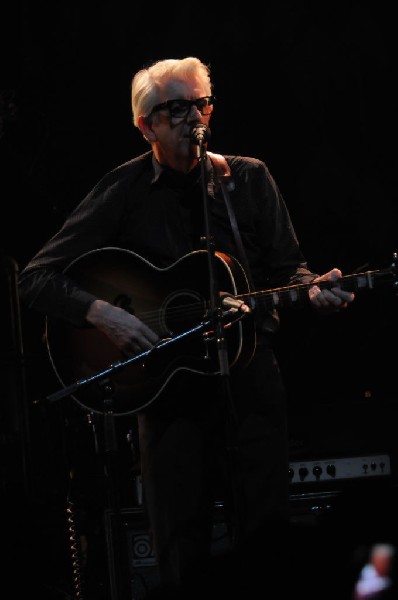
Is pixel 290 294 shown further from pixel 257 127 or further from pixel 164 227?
pixel 257 127

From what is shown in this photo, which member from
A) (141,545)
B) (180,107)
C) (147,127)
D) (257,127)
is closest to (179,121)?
(180,107)

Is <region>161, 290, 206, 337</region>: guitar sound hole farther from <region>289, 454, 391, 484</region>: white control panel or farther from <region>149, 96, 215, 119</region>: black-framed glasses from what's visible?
<region>289, 454, 391, 484</region>: white control panel

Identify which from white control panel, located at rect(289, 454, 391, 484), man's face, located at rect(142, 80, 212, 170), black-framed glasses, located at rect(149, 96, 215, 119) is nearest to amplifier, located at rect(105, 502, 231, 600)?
white control panel, located at rect(289, 454, 391, 484)

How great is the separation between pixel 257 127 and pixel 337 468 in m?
2.01

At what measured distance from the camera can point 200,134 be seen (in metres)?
3.26

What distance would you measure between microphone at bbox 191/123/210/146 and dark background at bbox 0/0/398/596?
6.69 ft

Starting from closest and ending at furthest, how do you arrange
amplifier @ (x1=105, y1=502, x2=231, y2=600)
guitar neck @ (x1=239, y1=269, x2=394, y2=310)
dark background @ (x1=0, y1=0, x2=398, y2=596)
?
1. guitar neck @ (x1=239, y1=269, x2=394, y2=310)
2. amplifier @ (x1=105, y1=502, x2=231, y2=600)
3. dark background @ (x1=0, y1=0, x2=398, y2=596)

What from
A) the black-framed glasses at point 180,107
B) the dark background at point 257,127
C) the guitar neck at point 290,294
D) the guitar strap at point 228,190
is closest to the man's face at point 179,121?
the black-framed glasses at point 180,107

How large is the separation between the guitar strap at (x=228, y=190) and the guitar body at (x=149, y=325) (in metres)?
0.05

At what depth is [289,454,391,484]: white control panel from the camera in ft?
14.3

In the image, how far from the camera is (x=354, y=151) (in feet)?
17.5

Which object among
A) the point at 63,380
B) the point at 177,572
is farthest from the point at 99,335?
the point at 177,572

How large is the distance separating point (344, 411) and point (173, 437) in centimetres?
137

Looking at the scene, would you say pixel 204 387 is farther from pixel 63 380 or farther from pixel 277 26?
pixel 277 26
